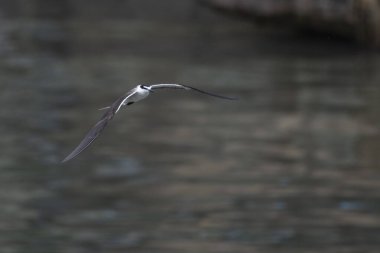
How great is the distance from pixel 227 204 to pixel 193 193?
37cm

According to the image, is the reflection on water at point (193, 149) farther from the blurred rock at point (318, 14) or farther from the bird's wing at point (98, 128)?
the bird's wing at point (98, 128)

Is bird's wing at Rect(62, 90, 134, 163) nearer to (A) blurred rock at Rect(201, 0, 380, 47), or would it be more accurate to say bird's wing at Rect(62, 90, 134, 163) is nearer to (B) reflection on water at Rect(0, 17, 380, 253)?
(B) reflection on water at Rect(0, 17, 380, 253)

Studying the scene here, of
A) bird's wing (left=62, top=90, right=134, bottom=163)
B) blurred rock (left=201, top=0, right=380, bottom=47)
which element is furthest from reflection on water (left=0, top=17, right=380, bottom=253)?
bird's wing (left=62, top=90, right=134, bottom=163)

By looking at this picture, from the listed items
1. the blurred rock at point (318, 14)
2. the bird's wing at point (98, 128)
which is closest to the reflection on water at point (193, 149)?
the blurred rock at point (318, 14)

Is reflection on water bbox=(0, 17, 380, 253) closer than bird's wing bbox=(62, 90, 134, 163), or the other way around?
bird's wing bbox=(62, 90, 134, 163)

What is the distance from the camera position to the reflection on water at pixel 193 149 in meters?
7.55

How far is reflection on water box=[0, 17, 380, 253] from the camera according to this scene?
7555 mm

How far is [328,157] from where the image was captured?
9.40 m

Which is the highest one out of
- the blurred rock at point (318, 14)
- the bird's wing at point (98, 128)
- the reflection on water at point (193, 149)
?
the bird's wing at point (98, 128)

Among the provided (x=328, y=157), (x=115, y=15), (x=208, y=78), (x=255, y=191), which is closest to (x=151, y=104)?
(x=208, y=78)

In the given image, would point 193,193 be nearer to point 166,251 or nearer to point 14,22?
point 166,251

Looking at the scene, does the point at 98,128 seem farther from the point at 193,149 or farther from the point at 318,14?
the point at 318,14

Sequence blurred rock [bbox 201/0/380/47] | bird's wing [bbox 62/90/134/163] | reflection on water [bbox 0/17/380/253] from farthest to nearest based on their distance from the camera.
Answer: blurred rock [bbox 201/0/380/47]
reflection on water [bbox 0/17/380/253]
bird's wing [bbox 62/90/134/163]

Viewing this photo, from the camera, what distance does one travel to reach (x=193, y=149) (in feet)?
31.2
